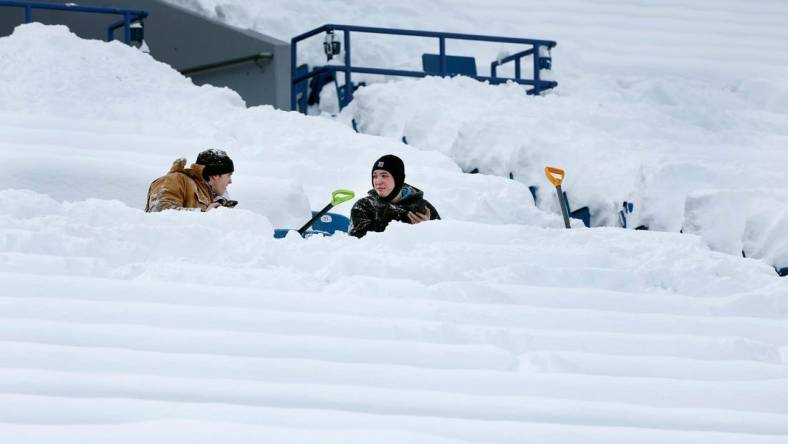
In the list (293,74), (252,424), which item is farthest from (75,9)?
(252,424)

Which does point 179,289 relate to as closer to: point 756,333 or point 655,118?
point 756,333

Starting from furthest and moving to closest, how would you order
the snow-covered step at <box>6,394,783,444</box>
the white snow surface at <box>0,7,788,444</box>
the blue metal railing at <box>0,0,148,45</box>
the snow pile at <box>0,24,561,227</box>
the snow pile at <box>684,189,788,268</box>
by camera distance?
1. the blue metal railing at <box>0,0,148,45</box>
2. the snow pile at <box>0,24,561,227</box>
3. the snow pile at <box>684,189,788,268</box>
4. the white snow surface at <box>0,7,788,444</box>
5. the snow-covered step at <box>6,394,783,444</box>

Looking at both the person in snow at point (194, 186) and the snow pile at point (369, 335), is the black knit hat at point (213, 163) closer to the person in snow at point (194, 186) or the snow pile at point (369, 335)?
the person in snow at point (194, 186)

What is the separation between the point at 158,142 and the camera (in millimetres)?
9672

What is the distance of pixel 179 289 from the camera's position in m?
5.09

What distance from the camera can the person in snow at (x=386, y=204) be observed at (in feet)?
22.1

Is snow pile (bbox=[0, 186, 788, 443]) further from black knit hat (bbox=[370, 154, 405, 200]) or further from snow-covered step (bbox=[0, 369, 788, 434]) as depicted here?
black knit hat (bbox=[370, 154, 405, 200])

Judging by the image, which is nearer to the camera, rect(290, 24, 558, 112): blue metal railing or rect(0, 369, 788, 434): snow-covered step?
rect(0, 369, 788, 434): snow-covered step

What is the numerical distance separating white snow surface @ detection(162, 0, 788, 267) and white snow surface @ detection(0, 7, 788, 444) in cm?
215

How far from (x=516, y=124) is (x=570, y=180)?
1.06 meters

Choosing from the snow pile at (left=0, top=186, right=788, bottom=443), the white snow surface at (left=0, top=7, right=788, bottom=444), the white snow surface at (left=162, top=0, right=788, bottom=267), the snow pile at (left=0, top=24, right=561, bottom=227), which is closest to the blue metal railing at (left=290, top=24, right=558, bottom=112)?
the white snow surface at (left=162, top=0, right=788, bottom=267)

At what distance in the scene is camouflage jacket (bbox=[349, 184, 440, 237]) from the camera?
6742 mm

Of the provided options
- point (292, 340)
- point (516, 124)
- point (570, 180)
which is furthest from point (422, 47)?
point (292, 340)

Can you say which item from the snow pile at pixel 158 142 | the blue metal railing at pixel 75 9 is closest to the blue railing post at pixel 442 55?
the snow pile at pixel 158 142
